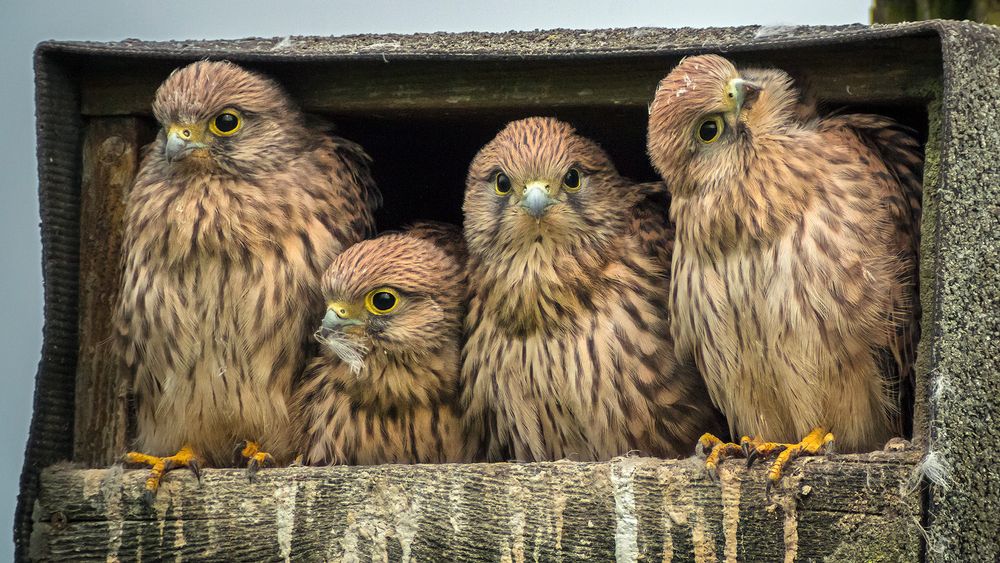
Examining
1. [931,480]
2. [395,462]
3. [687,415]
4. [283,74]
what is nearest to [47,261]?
[283,74]

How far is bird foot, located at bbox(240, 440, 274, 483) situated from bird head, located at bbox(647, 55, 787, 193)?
1533 millimetres

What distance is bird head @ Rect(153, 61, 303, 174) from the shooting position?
14.9 ft

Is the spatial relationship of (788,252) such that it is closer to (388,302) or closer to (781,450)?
(781,450)

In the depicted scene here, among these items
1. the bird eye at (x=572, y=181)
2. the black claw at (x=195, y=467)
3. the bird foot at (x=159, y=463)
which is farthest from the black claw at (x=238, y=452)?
the bird eye at (x=572, y=181)

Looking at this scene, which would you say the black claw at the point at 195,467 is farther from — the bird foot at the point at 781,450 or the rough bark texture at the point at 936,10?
the rough bark texture at the point at 936,10

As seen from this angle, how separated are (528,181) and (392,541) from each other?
1.21m

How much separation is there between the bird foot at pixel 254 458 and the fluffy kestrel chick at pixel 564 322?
0.65m

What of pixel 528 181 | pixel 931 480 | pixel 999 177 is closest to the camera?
pixel 931 480

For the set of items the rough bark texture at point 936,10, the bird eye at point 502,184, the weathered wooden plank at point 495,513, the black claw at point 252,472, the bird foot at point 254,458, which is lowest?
the weathered wooden plank at point 495,513

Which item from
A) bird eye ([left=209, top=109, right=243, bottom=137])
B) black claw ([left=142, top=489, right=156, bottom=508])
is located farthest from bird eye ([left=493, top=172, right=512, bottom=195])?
black claw ([left=142, top=489, right=156, bottom=508])

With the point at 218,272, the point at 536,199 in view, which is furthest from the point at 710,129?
the point at 218,272

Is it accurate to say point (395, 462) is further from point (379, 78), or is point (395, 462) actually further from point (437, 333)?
point (379, 78)

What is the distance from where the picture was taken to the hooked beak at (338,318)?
4453 mm

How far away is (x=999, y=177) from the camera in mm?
3781
